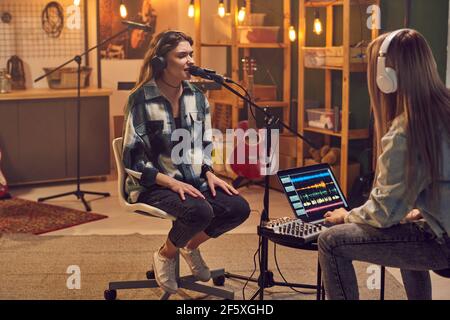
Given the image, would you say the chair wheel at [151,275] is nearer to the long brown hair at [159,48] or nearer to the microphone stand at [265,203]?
the microphone stand at [265,203]

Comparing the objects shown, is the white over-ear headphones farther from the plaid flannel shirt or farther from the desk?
the desk

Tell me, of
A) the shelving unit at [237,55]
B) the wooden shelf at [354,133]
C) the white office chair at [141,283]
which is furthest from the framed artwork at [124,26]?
the white office chair at [141,283]

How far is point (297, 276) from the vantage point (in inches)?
150

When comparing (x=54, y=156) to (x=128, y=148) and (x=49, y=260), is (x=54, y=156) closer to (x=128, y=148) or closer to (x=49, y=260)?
(x=49, y=260)

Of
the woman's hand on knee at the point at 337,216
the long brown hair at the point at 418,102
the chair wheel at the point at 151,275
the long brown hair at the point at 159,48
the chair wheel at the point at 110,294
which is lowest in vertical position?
the chair wheel at the point at 110,294

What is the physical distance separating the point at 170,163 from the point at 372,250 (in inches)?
46.4

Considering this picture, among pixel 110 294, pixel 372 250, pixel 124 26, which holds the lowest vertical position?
Answer: pixel 110 294

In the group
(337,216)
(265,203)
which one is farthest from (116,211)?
(337,216)

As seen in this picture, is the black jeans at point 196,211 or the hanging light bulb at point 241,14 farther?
the hanging light bulb at point 241,14

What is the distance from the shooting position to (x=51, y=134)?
6055 millimetres

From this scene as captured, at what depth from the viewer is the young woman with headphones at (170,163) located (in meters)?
3.25

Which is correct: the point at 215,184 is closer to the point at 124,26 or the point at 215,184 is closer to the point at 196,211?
the point at 196,211
